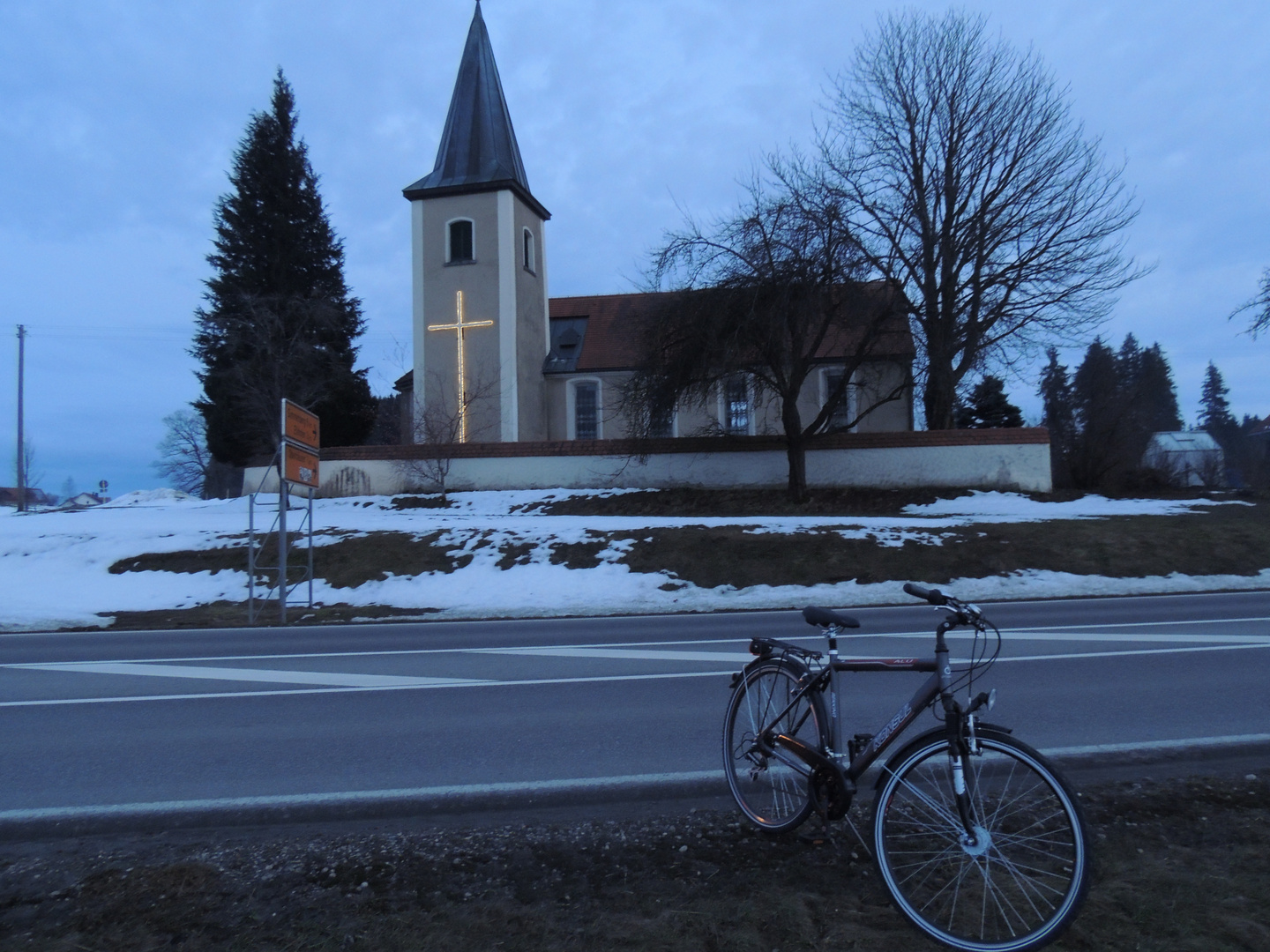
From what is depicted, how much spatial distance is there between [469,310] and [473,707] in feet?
100.0

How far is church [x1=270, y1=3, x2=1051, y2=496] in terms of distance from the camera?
88.4 feet

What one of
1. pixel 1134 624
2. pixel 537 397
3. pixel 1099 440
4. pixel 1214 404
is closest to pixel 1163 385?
pixel 1214 404

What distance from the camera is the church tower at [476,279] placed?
1411 inches

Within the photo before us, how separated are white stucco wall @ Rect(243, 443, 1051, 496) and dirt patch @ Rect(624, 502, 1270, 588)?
7620 mm

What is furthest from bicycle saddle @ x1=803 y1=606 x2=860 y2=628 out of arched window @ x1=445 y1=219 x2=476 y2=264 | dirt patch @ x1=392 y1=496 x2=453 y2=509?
arched window @ x1=445 y1=219 x2=476 y2=264

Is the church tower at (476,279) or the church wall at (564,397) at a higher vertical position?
the church tower at (476,279)

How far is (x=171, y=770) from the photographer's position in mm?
5746

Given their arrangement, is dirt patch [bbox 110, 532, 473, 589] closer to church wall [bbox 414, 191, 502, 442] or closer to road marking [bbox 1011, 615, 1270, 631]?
road marking [bbox 1011, 615, 1270, 631]

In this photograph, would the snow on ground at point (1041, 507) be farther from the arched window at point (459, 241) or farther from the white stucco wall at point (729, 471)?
the arched window at point (459, 241)

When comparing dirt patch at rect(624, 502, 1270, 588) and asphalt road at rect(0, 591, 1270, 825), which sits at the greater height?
dirt patch at rect(624, 502, 1270, 588)

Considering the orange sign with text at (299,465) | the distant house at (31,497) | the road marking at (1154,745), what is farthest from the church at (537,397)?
the distant house at (31,497)

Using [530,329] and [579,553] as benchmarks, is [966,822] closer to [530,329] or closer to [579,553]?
[579,553]

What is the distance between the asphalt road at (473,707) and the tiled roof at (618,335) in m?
16.1

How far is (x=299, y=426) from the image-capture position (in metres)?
15.0
